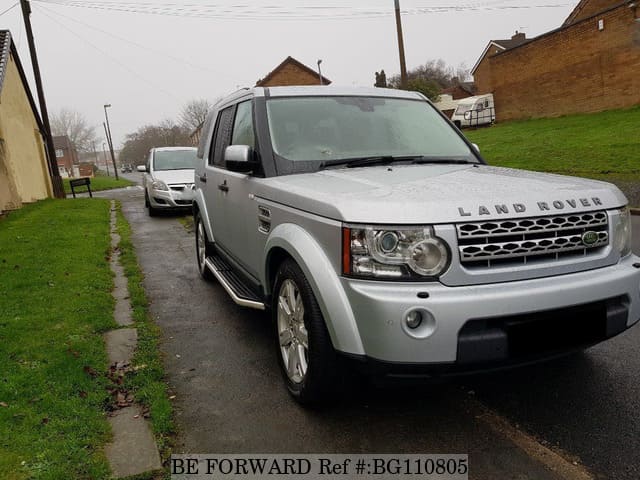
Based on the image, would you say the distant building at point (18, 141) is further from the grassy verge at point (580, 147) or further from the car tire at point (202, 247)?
the grassy verge at point (580, 147)

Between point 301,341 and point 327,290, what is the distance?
55 cm

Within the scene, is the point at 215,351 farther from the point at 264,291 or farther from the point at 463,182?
the point at 463,182

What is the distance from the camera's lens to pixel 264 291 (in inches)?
135

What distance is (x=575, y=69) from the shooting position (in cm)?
2300

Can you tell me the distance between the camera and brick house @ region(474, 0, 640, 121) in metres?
20.6

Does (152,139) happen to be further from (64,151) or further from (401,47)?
(401,47)

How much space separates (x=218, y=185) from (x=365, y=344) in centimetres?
266

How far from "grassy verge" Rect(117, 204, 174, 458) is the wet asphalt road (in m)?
0.08

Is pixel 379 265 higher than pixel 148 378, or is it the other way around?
pixel 379 265

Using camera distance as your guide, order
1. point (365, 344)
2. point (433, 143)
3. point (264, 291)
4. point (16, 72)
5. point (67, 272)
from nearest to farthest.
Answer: point (365, 344)
point (264, 291)
point (433, 143)
point (67, 272)
point (16, 72)

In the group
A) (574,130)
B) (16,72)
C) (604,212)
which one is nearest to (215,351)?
(604,212)

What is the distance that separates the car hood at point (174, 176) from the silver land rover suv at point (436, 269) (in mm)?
9767

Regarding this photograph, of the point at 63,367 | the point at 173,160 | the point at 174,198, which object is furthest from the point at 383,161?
the point at 173,160

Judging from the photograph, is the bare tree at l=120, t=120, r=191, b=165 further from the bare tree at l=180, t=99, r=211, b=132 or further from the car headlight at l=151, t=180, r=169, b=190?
the car headlight at l=151, t=180, r=169, b=190
